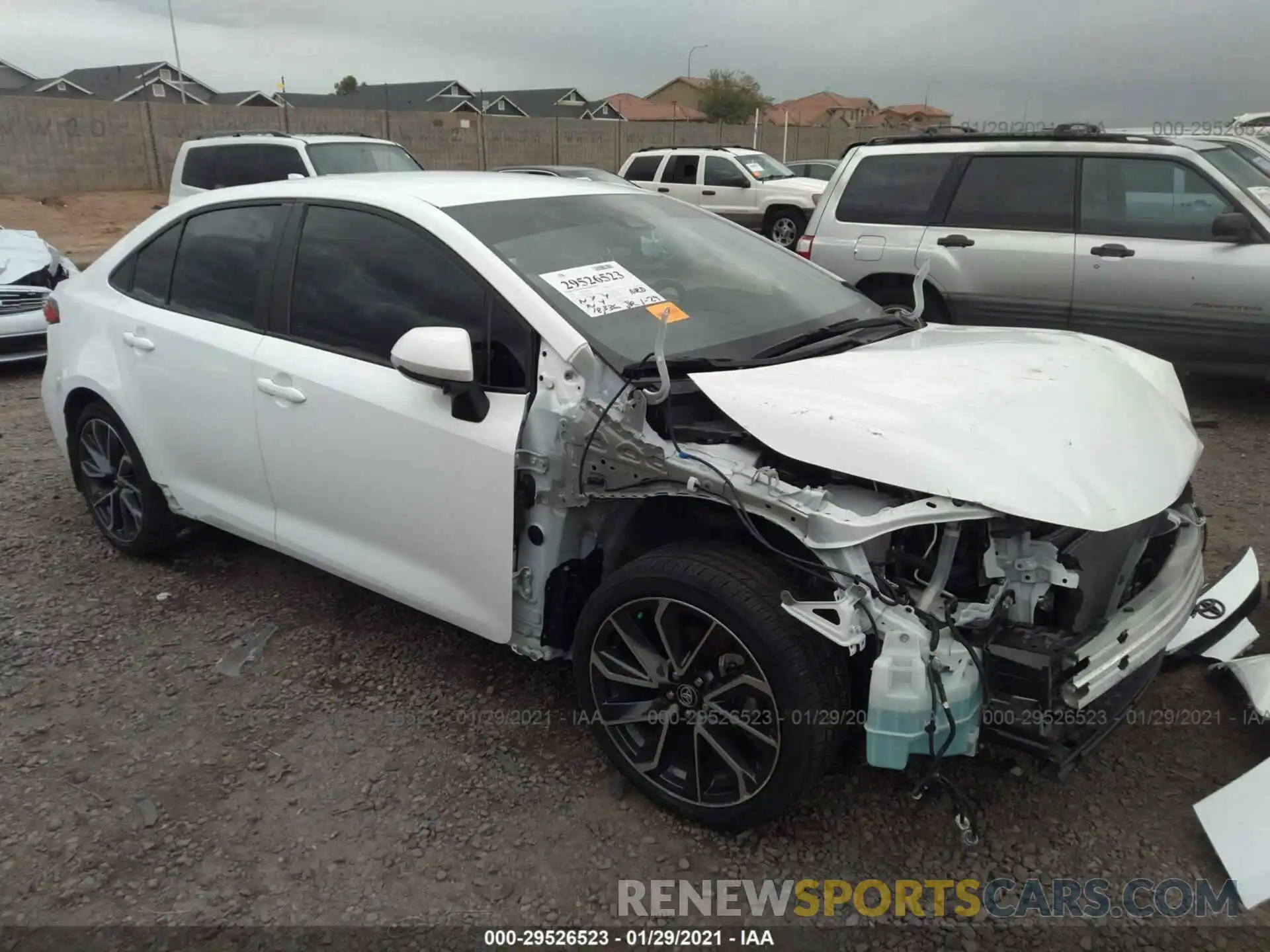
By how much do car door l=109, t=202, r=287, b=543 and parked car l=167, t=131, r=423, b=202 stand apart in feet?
22.6

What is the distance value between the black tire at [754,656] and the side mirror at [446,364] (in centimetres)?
64

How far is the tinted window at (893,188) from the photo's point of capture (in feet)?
22.4

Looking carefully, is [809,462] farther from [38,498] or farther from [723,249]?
[38,498]

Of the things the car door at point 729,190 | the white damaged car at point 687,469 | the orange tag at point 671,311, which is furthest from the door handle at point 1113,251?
the car door at point 729,190

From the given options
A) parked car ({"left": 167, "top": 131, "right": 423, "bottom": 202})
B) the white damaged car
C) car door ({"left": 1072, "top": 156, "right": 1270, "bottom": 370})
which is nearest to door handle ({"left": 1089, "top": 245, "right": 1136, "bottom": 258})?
car door ({"left": 1072, "top": 156, "right": 1270, "bottom": 370})

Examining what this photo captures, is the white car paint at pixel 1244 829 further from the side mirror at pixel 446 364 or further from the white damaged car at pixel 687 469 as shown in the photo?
the side mirror at pixel 446 364

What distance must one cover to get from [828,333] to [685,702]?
1.35m

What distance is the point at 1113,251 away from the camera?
6129 millimetres

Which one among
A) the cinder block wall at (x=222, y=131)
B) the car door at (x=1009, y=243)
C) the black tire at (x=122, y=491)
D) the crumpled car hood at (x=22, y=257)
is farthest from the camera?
the cinder block wall at (x=222, y=131)

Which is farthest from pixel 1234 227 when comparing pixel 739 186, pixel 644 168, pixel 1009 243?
pixel 644 168

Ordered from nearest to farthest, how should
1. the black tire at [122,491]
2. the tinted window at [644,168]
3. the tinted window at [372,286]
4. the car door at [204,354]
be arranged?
the tinted window at [372,286]
the car door at [204,354]
the black tire at [122,491]
the tinted window at [644,168]

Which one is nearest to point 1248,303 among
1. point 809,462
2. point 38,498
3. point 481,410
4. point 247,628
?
point 809,462

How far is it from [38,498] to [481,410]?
3595mm

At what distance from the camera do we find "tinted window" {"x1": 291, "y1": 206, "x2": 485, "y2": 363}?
2.81 meters
